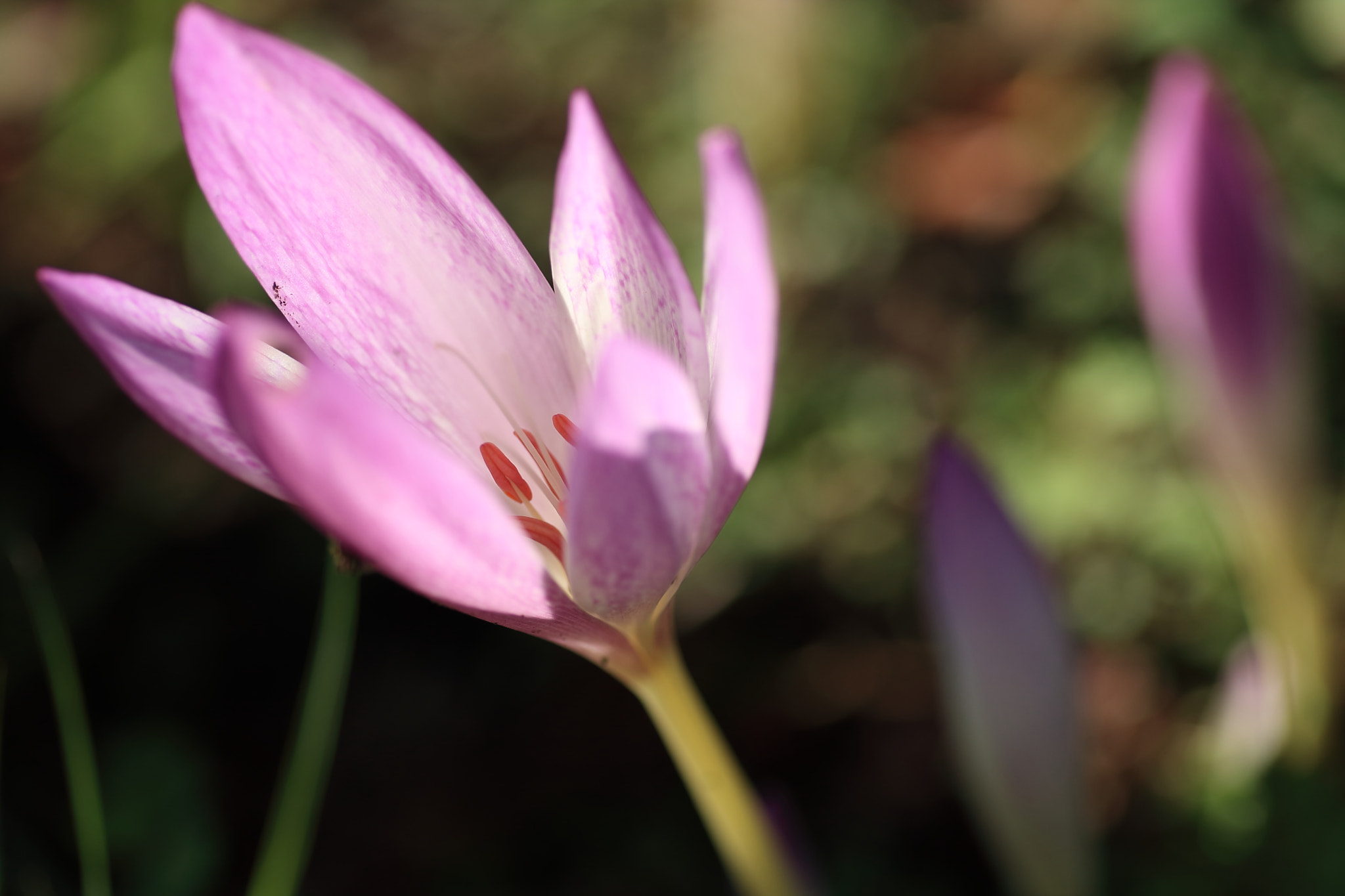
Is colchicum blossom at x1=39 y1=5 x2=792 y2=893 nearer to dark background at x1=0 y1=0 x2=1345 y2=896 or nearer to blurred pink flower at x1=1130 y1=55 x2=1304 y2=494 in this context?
blurred pink flower at x1=1130 y1=55 x2=1304 y2=494

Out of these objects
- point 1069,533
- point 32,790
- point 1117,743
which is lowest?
point 1117,743

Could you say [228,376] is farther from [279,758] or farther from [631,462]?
[279,758]

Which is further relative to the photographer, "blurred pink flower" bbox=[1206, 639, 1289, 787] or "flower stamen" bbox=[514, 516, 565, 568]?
"blurred pink flower" bbox=[1206, 639, 1289, 787]

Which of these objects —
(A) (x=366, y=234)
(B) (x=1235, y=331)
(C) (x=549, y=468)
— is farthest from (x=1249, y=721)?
(A) (x=366, y=234)

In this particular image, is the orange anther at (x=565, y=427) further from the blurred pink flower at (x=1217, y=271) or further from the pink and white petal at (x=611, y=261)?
the blurred pink flower at (x=1217, y=271)

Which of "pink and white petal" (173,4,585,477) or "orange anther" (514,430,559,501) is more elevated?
"pink and white petal" (173,4,585,477)

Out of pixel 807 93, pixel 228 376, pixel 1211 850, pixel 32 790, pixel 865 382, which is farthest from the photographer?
pixel 807 93

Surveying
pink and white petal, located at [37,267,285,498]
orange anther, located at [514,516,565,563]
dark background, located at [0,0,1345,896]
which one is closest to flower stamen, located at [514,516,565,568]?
orange anther, located at [514,516,565,563]

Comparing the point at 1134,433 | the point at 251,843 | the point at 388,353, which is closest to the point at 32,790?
the point at 251,843
